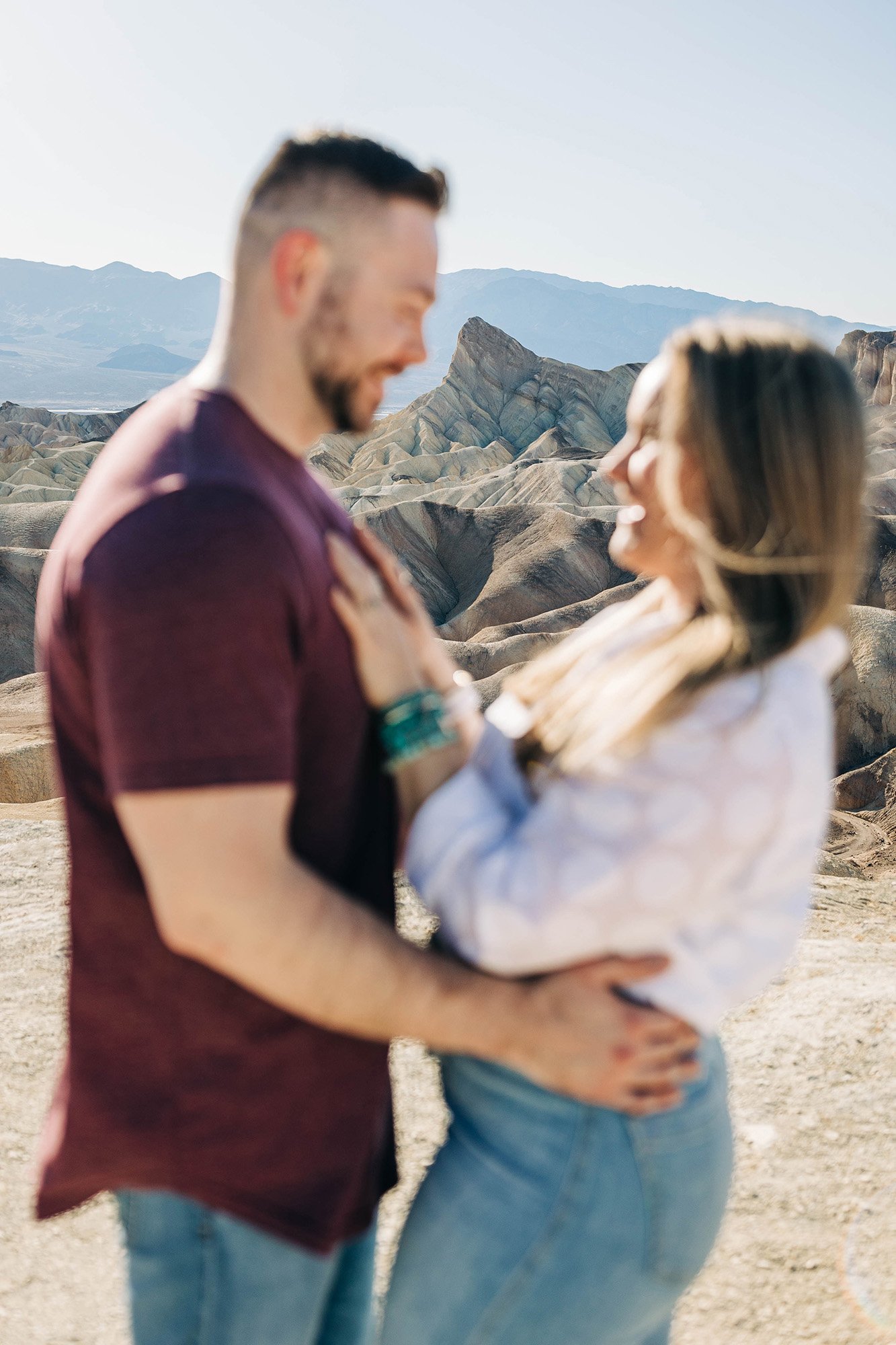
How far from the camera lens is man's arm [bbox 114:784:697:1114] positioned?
1.24 m

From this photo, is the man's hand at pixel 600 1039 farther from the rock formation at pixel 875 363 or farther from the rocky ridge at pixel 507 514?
the rock formation at pixel 875 363

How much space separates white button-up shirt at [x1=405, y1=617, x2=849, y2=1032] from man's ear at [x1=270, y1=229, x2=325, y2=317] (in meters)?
0.68

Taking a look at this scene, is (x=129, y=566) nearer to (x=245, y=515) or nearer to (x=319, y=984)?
(x=245, y=515)

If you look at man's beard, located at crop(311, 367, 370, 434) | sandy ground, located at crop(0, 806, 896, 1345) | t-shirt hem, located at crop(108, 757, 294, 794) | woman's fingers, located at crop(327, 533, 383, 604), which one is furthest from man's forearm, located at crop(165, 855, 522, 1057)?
man's beard, located at crop(311, 367, 370, 434)

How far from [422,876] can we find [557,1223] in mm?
493

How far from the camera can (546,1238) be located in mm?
1444

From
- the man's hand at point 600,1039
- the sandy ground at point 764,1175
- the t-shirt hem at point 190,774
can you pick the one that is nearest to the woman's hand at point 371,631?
the t-shirt hem at point 190,774

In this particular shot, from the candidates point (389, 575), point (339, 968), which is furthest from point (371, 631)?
point (339, 968)

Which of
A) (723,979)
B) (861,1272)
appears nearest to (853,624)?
(861,1272)

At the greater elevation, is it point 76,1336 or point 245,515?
point 245,515

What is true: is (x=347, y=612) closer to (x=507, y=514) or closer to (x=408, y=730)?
(x=408, y=730)

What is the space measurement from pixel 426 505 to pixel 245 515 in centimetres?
3129

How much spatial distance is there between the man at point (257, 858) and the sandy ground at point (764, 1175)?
0.25 m

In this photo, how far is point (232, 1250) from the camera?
147 centimetres
